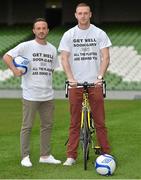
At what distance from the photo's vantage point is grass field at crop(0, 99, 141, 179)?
7.31 m

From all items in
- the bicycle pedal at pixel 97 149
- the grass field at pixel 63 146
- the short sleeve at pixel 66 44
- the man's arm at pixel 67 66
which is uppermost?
the short sleeve at pixel 66 44

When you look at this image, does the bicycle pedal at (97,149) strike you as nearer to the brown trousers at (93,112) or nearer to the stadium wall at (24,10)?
the brown trousers at (93,112)

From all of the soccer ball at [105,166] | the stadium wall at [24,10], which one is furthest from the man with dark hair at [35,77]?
the stadium wall at [24,10]

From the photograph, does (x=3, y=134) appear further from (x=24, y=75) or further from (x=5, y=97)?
(x=5, y=97)

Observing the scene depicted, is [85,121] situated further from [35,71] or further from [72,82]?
[35,71]

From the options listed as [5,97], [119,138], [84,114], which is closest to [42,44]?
[84,114]

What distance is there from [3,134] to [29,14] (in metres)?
27.3

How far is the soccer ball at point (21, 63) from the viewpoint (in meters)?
7.71

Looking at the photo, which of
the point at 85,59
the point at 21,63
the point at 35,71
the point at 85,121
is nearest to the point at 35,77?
the point at 35,71

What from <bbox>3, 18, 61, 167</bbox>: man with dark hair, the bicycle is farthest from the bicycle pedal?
<bbox>3, 18, 61, 167</bbox>: man with dark hair

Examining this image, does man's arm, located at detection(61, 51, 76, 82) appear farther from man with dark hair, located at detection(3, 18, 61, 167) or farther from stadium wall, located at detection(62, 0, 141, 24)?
stadium wall, located at detection(62, 0, 141, 24)

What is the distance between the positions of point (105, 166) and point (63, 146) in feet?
7.84

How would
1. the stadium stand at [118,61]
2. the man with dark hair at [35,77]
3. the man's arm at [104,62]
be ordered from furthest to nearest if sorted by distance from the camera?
the stadium stand at [118,61] < the man with dark hair at [35,77] < the man's arm at [104,62]

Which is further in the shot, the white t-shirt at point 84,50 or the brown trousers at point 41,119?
the brown trousers at point 41,119
